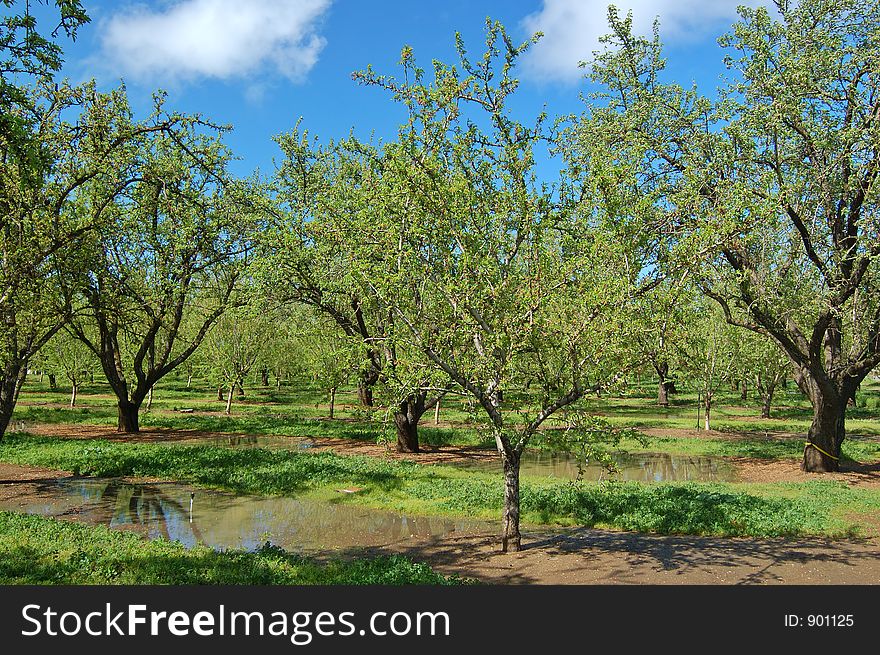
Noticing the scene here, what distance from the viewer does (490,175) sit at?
43.8 feet

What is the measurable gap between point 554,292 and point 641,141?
1189 cm

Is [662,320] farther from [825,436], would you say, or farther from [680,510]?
[825,436]

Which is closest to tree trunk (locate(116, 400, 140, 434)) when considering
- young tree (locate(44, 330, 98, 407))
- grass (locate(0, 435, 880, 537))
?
grass (locate(0, 435, 880, 537))

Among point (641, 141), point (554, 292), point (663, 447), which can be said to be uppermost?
point (641, 141)

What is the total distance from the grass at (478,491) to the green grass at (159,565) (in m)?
5.81

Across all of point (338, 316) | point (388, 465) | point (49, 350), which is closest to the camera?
point (388, 465)

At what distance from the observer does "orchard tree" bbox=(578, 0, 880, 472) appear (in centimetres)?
2041

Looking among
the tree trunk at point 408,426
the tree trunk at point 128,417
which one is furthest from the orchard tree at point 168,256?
the tree trunk at point 408,426

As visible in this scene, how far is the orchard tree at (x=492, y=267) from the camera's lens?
12273 mm

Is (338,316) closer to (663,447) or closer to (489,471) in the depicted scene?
(489,471)

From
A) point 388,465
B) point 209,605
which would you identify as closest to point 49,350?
point 388,465

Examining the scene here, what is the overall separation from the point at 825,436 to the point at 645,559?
16.0 meters

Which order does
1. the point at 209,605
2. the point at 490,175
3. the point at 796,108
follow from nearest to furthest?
the point at 209,605 → the point at 490,175 → the point at 796,108

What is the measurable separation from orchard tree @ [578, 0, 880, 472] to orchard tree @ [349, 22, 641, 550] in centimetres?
813
